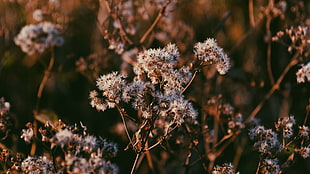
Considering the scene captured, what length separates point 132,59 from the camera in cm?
409

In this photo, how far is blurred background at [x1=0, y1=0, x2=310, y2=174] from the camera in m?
3.88

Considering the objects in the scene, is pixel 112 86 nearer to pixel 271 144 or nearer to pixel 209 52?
pixel 209 52

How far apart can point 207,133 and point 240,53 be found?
3.24 meters

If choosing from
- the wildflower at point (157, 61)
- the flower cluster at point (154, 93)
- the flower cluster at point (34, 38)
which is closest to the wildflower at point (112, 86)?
the flower cluster at point (154, 93)

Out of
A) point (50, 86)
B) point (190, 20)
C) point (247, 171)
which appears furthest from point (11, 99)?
point (247, 171)

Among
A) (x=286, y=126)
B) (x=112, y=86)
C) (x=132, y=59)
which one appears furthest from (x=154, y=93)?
(x=132, y=59)

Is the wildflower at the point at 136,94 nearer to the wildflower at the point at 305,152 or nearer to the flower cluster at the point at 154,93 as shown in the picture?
the flower cluster at the point at 154,93

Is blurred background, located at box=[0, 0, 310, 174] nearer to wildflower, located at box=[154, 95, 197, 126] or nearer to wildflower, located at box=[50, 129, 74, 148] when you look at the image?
wildflower, located at box=[154, 95, 197, 126]

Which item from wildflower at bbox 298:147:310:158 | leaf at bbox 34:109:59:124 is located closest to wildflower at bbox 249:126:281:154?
wildflower at bbox 298:147:310:158

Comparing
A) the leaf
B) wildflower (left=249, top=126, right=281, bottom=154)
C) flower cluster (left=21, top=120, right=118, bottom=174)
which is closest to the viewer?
flower cluster (left=21, top=120, right=118, bottom=174)

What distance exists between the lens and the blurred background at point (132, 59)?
3881mm

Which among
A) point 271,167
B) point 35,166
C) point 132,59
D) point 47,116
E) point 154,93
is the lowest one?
point 35,166

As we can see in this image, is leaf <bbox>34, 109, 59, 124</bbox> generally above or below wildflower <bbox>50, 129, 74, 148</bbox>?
above

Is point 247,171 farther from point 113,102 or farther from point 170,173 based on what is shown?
point 113,102
